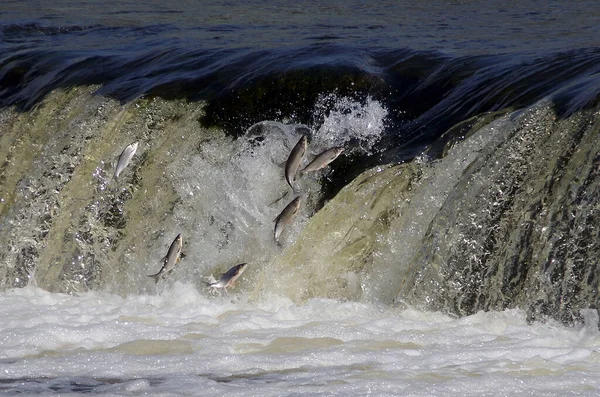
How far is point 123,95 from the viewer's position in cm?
852

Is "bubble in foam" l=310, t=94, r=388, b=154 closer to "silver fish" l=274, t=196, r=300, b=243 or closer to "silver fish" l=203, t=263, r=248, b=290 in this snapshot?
"silver fish" l=274, t=196, r=300, b=243

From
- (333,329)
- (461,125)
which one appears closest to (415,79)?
(461,125)

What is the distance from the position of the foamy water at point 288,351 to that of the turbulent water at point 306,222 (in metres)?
0.02

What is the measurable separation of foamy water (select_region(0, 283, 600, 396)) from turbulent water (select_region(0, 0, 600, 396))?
2 centimetres

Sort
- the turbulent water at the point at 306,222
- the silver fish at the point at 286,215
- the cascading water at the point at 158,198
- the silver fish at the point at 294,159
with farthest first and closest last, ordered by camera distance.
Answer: the cascading water at the point at 158,198 < the silver fish at the point at 286,215 < the silver fish at the point at 294,159 < the turbulent water at the point at 306,222

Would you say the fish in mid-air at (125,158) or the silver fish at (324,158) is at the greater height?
the silver fish at (324,158)

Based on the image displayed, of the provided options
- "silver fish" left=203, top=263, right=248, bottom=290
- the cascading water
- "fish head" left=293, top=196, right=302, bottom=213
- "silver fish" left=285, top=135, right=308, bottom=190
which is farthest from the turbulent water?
"silver fish" left=285, top=135, right=308, bottom=190

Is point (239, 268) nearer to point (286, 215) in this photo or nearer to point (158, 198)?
point (286, 215)

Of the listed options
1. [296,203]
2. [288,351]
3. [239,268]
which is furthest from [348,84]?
[288,351]

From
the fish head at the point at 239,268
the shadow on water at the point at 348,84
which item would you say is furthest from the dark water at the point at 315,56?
the fish head at the point at 239,268

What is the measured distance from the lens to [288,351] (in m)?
5.63

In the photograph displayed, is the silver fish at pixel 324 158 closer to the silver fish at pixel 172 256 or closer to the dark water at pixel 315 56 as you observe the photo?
the dark water at pixel 315 56

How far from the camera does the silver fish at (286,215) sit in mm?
6523

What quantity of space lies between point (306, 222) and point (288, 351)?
155 centimetres
